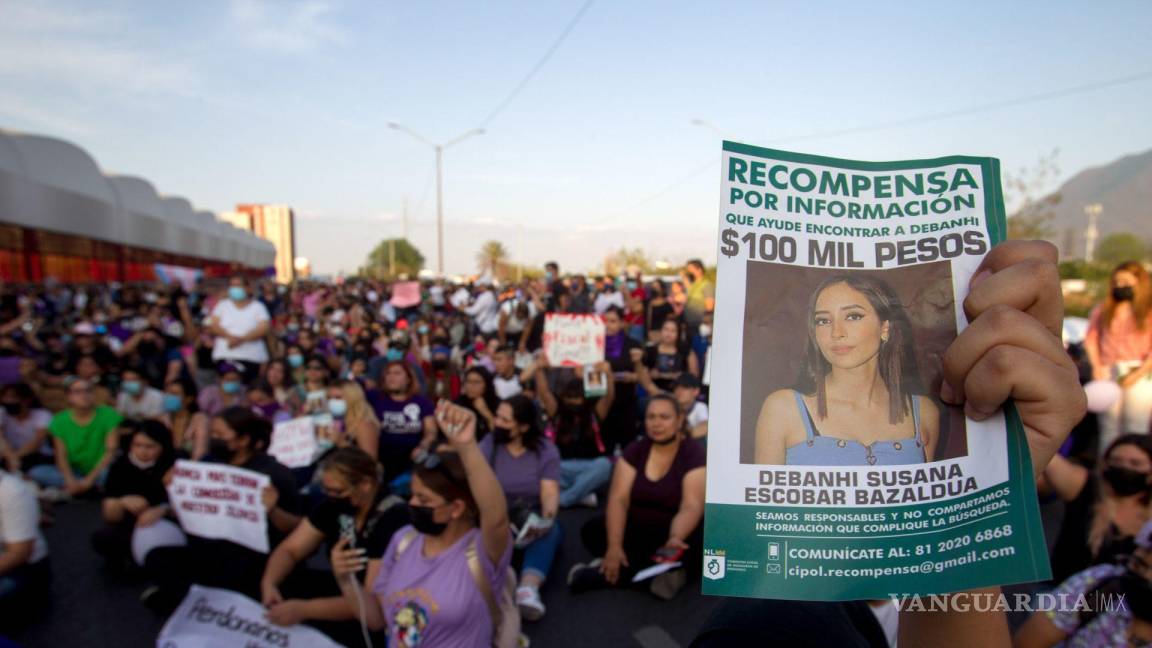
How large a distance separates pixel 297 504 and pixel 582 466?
8.98 ft

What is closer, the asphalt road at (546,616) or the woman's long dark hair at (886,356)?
the woman's long dark hair at (886,356)

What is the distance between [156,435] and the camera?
15.3 feet

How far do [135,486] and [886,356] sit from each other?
5.30 meters

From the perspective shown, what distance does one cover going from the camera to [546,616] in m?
4.17

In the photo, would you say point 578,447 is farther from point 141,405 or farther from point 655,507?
point 141,405

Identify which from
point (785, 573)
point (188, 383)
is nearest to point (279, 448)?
point (188, 383)

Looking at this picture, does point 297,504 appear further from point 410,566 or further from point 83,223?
point 83,223

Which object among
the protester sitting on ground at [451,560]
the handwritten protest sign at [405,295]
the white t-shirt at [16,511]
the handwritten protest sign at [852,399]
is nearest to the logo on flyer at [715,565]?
the handwritten protest sign at [852,399]

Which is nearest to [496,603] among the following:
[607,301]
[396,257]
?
[607,301]

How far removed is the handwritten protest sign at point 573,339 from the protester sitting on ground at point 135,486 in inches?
149

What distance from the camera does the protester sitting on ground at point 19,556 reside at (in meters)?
3.71

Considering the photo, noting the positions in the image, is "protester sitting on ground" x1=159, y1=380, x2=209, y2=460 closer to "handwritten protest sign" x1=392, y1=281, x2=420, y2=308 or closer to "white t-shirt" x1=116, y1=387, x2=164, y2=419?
"white t-shirt" x1=116, y1=387, x2=164, y2=419

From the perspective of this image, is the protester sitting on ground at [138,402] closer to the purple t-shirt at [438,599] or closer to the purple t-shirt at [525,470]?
the purple t-shirt at [525,470]

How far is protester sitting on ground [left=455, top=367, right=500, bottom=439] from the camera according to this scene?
6.31 m
